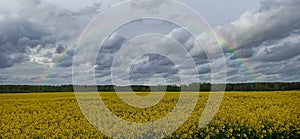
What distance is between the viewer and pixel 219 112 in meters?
16.6

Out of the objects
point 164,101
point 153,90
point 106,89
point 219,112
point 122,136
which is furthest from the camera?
point 106,89

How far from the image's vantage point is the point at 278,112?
1698cm

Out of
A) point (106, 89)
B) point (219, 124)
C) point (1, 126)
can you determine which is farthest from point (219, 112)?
point (106, 89)

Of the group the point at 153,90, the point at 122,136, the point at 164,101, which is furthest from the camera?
the point at 153,90

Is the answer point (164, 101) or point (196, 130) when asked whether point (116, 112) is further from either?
point (164, 101)

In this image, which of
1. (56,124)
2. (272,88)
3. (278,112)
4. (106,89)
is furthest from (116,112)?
(272,88)

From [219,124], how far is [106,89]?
29512 millimetres

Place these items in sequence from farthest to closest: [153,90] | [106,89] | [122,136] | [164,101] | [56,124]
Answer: [106,89]
[153,90]
[164,101]
[56,124]
[122,136]

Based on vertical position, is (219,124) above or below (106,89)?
below

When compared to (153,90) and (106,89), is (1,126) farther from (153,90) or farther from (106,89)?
(106,89)

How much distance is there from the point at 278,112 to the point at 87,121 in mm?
6687

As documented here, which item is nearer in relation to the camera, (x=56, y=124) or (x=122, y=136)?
(x=122, y=136)

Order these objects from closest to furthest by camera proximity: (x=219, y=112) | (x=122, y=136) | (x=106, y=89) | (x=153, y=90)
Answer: (x=122, y=136), (x=219, y=112), (x=153, y=90), (x=106, y=89)

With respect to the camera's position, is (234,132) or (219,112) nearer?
(234,132)
